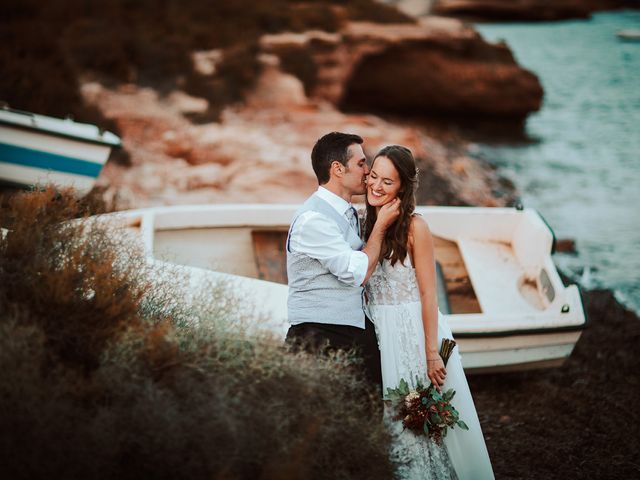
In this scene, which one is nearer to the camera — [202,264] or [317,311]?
[317,311]

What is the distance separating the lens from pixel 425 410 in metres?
2.67

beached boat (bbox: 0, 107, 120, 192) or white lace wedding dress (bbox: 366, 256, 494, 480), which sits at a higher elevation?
white lace wedding dress (bbox: 366, 256, 494, 480)

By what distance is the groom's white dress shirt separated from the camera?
8.18ft

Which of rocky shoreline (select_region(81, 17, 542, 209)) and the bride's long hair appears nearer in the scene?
the bride's long hair

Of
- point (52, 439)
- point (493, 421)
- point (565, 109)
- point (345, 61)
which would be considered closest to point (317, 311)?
point (52, 439)

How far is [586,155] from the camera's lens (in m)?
15.1

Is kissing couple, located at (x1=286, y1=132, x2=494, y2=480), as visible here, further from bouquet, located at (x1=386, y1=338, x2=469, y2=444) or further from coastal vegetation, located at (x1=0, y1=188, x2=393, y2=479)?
coastal vegetation, located at (x1=0, y1=188, x2=393, y2=479)

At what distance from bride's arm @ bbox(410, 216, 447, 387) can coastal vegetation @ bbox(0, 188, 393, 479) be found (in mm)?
530

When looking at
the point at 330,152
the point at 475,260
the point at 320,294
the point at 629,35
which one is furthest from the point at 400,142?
the point at 629,35

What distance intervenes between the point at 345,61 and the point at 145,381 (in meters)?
14.0

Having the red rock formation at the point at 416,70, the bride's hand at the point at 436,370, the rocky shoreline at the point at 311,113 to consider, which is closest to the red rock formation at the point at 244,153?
the rocky shoreline at the point at 311,113

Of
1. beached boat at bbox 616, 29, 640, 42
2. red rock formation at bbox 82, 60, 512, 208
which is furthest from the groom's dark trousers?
beached boat at bbox 616, 29, 640, 42

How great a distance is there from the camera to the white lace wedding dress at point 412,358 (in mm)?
2801

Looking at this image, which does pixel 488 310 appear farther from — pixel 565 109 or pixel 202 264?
pixel 565 109
